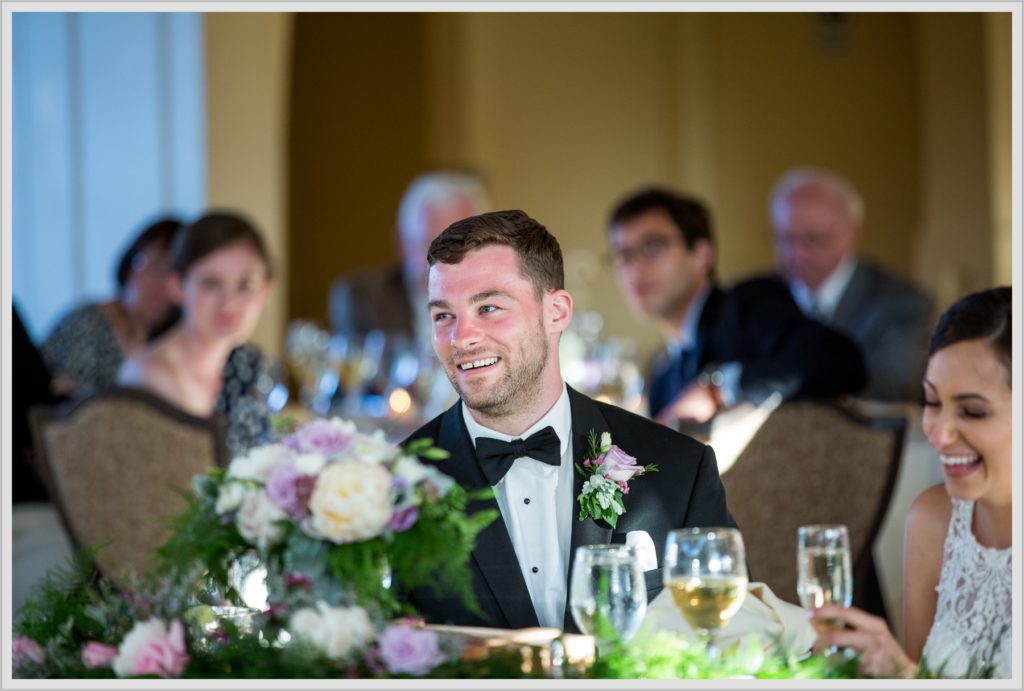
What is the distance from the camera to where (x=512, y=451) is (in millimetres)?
1896

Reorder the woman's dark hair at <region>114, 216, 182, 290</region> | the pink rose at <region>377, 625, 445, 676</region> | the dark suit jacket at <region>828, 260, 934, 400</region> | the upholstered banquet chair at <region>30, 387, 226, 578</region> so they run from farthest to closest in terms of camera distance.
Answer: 1. the dark suit jacket at <region>828, 260, 934, 400</region>
2. the woman's dark hair at <region>114, 216, 182, 290</region>
3. the upholstered banquet chair at <region>30, 387, 226, 578</region>
4. the pink rose at <region>377, 625, 445, 676</region>

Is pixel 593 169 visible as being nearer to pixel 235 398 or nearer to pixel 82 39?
pixel 82 39

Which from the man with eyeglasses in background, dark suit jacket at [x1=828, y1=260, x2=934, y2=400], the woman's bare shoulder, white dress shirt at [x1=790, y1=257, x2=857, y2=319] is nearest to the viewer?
the woman's bare shoulder

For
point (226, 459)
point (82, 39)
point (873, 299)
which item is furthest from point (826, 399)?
point (82, 39)

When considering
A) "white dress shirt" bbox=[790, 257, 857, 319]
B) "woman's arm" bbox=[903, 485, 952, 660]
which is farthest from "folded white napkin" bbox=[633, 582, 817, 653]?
"white dress shirt" bbox=[790, 257, 857, 319]

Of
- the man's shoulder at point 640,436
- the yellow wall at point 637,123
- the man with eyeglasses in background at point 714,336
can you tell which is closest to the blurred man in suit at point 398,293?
the man with eyeglasses in background at point 714,336

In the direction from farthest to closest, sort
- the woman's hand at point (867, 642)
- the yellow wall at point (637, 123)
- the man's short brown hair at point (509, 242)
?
the yellow wall at point (637, 123) → the man's short brown hair at point (509, 242) → the woman's hand at point (867, 642)

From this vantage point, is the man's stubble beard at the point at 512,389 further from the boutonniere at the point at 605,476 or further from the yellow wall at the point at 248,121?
the yellow wall at the point at 248,121

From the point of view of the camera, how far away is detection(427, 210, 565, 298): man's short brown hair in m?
1.83

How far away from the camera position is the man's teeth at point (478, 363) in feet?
6.04

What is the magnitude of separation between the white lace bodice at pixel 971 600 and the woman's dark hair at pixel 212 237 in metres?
2.00

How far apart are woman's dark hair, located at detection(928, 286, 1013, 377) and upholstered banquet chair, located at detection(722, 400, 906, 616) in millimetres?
1125

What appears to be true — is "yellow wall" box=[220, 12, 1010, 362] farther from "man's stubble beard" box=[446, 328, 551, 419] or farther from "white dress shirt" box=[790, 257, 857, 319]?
"man's stubble beard" box=[446, 328, 551, 419]

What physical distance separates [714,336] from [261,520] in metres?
2.04
